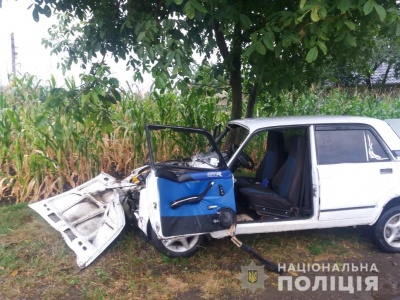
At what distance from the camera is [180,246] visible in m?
4.47

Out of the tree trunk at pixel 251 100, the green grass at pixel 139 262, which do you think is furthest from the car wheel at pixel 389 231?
the tree trunk at pixel 251 100

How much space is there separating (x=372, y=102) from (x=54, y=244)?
8.72 meters

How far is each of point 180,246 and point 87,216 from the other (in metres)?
1.27

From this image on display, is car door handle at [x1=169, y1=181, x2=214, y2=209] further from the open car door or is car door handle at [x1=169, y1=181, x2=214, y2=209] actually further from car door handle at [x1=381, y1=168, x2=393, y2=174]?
car door handle at [x1=381, y1=168, x2=393, y2=174]

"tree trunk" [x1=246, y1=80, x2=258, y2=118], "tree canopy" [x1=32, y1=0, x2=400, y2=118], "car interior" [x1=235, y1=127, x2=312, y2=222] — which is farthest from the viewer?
"tree trunk" [x1=246, y1=80, x2=258, y2=118]

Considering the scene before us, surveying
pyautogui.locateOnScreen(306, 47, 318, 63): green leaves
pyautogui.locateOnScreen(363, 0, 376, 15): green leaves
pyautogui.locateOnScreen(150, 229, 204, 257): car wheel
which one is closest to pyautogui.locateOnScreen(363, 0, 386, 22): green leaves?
pyautogui.locateOnScreen(363, 0, 376, 15): green leaves

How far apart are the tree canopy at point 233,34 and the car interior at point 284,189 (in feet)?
3.26

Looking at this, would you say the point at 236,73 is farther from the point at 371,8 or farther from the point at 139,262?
the point at 139,262

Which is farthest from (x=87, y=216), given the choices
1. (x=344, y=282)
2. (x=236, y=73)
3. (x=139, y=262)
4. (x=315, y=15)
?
(x=315, y=15)

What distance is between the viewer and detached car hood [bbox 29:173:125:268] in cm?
439

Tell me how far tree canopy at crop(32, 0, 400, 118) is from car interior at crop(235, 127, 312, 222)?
994mm

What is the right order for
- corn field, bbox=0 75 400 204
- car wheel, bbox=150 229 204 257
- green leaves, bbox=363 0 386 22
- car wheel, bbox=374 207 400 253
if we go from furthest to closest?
1. corn field, bbox=0 75 400 204
2. car wheel, bbox=374 207 400 253
3. car wheel, bbox=150 229 204 257
4. green leaves, bbox=363 0 386 22

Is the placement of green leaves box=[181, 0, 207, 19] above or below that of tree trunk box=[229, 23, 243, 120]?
above

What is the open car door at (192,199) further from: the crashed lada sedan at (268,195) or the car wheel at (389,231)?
the car wheel at (389,231)
